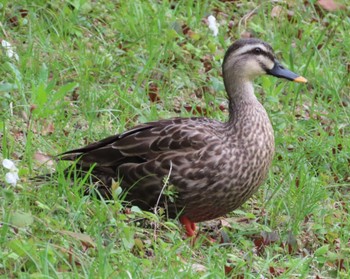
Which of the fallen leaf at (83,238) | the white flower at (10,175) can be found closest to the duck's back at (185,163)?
the white flower at (10,175)

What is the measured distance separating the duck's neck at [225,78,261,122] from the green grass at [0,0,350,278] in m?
0.59

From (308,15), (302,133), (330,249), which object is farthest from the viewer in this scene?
(308,15)

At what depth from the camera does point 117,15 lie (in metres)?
8.77

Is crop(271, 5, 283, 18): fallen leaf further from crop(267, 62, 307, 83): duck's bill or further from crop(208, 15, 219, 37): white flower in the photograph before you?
crop(267, 62, 307, 83): duck's bill

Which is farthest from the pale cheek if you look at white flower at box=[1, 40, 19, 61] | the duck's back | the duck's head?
white flower at box=[1, 40, 19, 61]

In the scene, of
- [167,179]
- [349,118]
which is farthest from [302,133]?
[167,179]

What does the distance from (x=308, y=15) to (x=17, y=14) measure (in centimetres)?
302

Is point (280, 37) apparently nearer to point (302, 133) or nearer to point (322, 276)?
point (302, 133)

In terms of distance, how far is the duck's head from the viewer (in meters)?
7.08

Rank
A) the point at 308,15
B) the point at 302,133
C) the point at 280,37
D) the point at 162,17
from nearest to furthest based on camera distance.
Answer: the point at 302,133 < the point at 162,17 < the point at 280,37 < the point at 308,15

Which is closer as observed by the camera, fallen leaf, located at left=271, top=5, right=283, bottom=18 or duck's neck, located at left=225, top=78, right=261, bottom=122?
duck's neck, located at left=225, top=78, right=261, bottom=122

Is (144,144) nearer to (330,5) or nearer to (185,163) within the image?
(185,163)

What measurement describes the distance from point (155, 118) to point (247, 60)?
0.89m

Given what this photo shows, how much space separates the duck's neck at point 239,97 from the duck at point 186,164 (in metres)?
0.05
